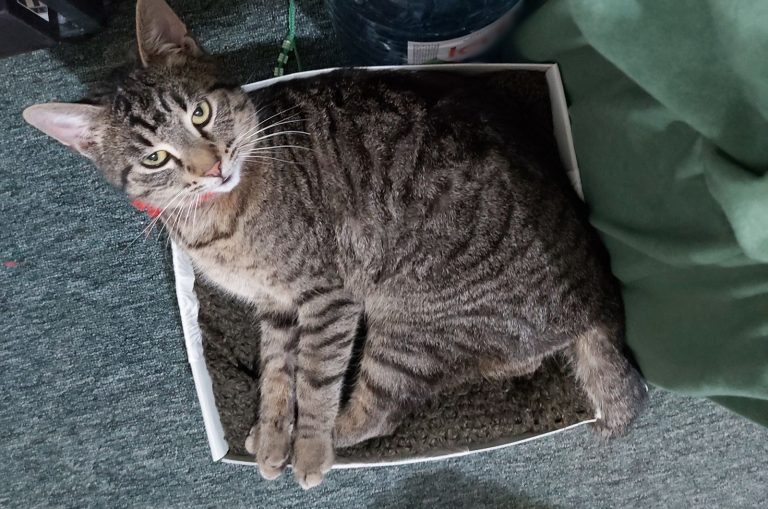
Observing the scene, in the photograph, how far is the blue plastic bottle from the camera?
1216 millimetres

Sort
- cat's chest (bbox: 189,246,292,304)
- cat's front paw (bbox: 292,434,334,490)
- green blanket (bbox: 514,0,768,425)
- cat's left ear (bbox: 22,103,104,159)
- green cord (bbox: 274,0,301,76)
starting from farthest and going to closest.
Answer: green cord (bbox: 274,0,301,76) < cat's front paw (bbox: 292,434,334,490) < cat's chest (bbox: 189,246,292,304) < cat's left ear (bbox: 22,103,104,159) < green blanket (bbox: 514,0,768,425)

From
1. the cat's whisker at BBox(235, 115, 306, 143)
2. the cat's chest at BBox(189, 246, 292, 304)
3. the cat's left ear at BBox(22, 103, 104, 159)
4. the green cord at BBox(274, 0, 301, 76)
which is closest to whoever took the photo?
the cat's left ear at BBox(22, 103, 104, 159)

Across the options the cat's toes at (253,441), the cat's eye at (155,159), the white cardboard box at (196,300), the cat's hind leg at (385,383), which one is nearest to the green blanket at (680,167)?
the white cardboard box at (196,300)

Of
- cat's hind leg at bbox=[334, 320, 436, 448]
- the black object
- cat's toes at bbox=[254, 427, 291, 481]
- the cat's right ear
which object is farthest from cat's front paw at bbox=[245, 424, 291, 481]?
the black object

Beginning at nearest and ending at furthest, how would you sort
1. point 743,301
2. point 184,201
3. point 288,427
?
point 743,301 < point 184,201 < point 288,427

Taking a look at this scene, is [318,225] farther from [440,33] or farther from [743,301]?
[743,301]

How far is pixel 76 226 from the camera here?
145 centimetres

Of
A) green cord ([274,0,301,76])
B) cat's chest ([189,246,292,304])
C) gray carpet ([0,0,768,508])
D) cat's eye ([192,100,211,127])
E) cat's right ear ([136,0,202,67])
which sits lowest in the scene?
gray carpet ([0,0,768,508])

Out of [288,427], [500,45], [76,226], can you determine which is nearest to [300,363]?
[288,427]

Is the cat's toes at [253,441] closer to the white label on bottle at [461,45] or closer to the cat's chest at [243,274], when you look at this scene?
the cat's chest at [243,274]

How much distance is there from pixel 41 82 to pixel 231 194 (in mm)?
778

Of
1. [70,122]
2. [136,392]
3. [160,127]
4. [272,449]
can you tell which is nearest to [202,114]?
[160,127]

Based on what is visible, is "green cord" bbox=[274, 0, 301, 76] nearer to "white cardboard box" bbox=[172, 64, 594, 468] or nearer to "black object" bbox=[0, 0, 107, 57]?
"white cardboard box" bbox=[172, 64, 594, 468]

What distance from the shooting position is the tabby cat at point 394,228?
3.42 ft
